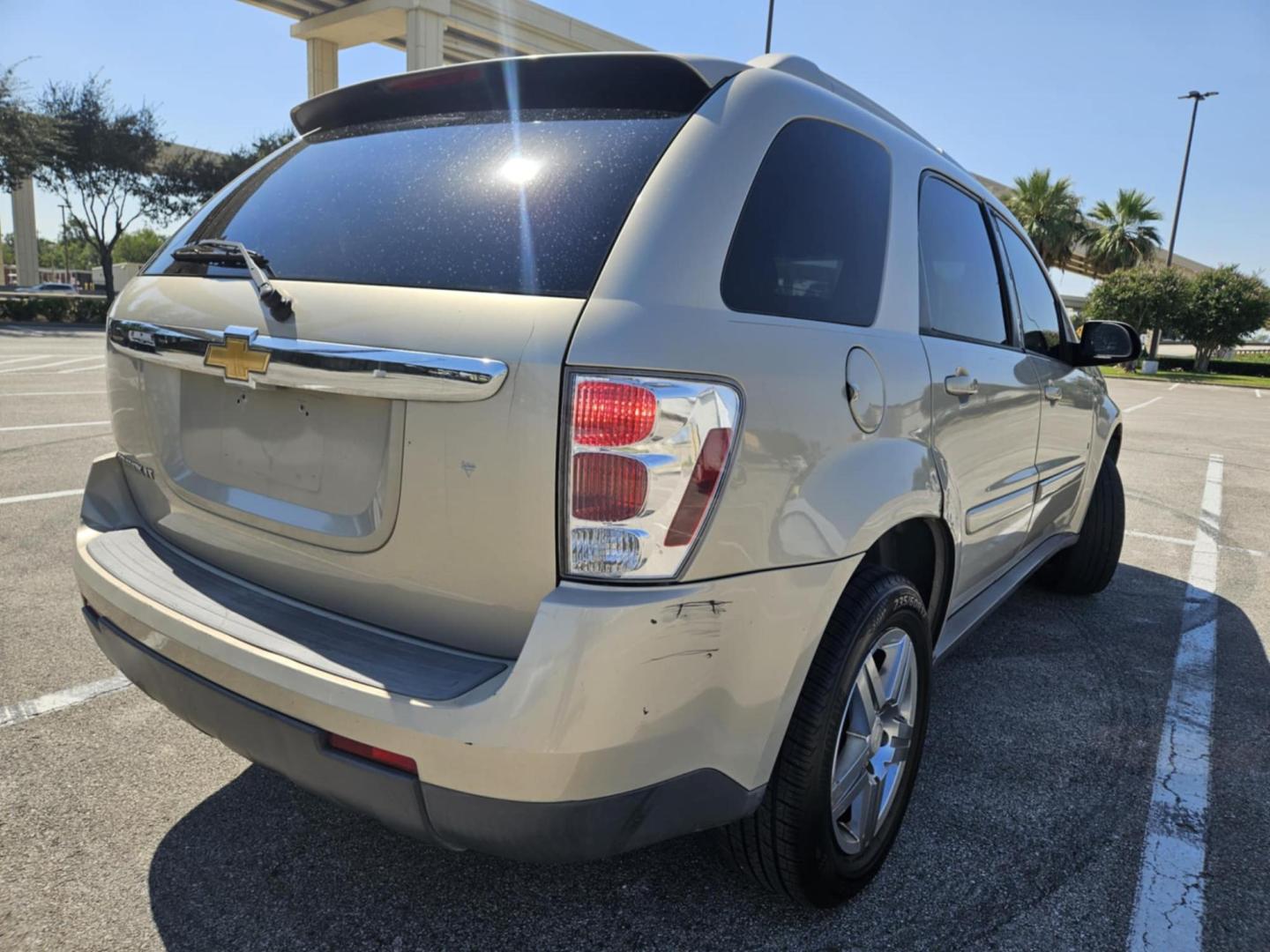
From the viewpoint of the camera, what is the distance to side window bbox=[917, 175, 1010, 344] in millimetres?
2572

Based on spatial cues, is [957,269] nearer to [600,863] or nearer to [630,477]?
[630,477]

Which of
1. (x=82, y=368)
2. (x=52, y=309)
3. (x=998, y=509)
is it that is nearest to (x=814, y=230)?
(x=998, y=509)

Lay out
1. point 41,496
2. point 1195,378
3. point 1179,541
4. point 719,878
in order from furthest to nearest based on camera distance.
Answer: point 1195,378, point 1179,541, point 41,496, point 719,878

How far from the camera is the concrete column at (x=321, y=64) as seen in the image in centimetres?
3077

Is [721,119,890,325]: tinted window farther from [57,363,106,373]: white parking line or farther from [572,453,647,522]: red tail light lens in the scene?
[57,363,106,373]: white parking line

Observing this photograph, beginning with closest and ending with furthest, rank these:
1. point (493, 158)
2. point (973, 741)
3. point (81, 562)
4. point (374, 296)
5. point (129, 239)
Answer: point (374, 296) → point (493, 158) → point (81, 562) → point (973, 741) → point (129, 239)

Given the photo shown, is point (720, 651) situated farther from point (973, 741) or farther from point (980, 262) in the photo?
point (980, 262)

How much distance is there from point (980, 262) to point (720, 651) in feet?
6.85

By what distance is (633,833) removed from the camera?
5.34ft

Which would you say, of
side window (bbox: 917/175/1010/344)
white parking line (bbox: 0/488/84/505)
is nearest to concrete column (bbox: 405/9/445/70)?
white parking line (bbox: 0/488/84/505)

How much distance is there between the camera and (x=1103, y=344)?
3789 millimetres

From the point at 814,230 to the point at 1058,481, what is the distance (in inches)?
88.0

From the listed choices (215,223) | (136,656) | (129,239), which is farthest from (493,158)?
(129,239)

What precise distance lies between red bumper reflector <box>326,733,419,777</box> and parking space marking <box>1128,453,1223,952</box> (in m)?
1.68
